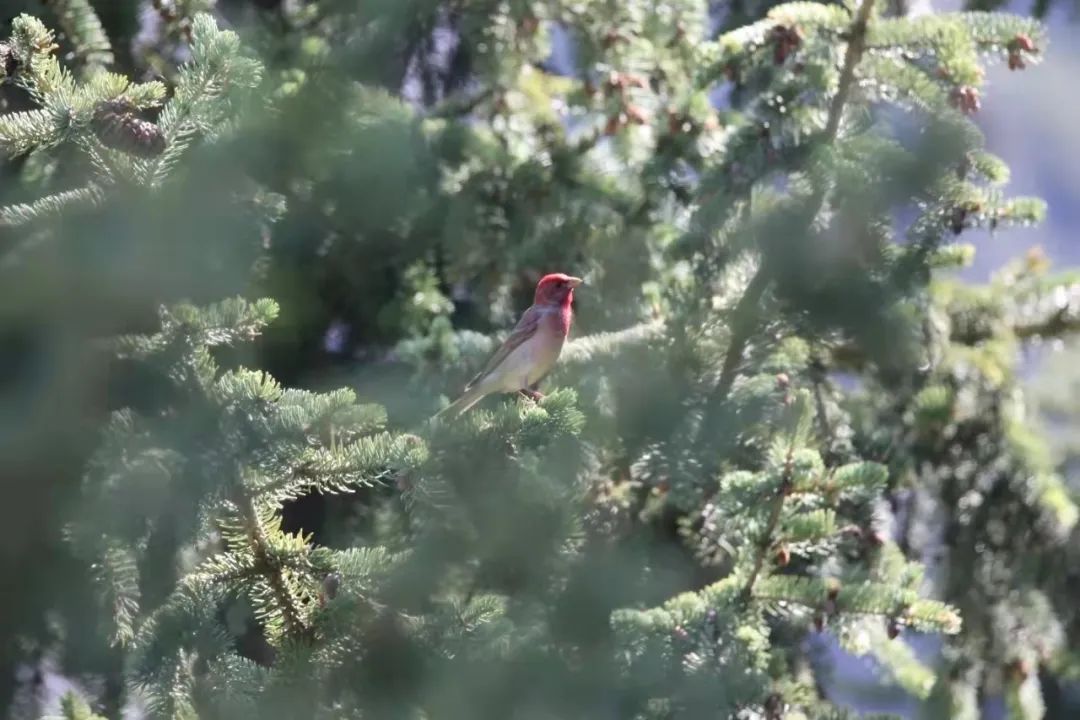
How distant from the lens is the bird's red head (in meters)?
4.24

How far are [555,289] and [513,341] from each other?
0.35 meters

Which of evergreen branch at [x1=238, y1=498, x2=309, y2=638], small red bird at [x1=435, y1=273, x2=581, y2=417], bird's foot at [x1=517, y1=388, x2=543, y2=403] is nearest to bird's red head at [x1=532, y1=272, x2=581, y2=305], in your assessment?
small red bird at [x1=435, y1=273, x2=581, y2=417]

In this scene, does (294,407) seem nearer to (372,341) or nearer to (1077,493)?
(372,341)

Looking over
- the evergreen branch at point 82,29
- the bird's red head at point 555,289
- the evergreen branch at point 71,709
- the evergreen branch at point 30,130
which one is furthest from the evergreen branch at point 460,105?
the evergreen branch at point 71,709

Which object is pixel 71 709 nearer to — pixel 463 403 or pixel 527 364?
pixel 463 403

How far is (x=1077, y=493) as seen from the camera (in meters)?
4.43

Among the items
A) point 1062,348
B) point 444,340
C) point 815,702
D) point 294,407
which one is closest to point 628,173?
point 444,340

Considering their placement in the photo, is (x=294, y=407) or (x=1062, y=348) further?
(x=1062, y=348)

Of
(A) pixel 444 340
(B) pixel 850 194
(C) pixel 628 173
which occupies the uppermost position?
(B) pixel 850 194

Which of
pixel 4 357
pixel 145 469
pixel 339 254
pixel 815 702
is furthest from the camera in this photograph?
pixel 339 254

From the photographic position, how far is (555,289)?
427 cm

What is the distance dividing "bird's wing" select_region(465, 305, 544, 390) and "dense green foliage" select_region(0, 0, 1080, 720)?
0.13m

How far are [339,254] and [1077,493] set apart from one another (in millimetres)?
2621

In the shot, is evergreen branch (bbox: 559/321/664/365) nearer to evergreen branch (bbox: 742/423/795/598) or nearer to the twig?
the twig
